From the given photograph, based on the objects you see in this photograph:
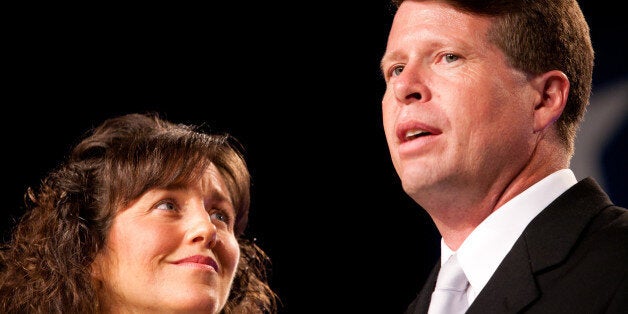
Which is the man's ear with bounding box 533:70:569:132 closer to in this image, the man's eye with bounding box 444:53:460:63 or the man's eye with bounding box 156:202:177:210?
the man's eye with bounding box 444:53:460:63

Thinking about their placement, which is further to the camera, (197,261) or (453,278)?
(197,261)

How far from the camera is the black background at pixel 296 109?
11.8ft

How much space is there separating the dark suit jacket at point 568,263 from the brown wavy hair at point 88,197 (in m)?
1.30

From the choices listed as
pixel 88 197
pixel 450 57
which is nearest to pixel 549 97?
pixel 450 57

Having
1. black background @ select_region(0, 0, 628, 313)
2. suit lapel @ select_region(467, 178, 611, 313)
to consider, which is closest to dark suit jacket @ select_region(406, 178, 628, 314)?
suit lapel @ select_region(467, 178, 611, 313)

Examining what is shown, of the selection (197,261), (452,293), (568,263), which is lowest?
(197,261)

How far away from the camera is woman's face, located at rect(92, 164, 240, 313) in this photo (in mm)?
2283

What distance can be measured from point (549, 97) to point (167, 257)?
4.29 feet

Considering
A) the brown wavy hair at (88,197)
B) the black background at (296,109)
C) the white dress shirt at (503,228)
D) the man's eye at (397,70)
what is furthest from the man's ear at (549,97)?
the black background at (296,109)

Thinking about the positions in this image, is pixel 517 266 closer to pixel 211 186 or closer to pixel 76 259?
pixel 211 186

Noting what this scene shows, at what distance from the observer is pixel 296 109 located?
3.92 meters

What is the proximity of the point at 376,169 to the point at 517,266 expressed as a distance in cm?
231

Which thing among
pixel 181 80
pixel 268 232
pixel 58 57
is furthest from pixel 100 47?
pixel 268 232

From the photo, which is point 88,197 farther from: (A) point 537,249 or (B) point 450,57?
(A) point 537,249
